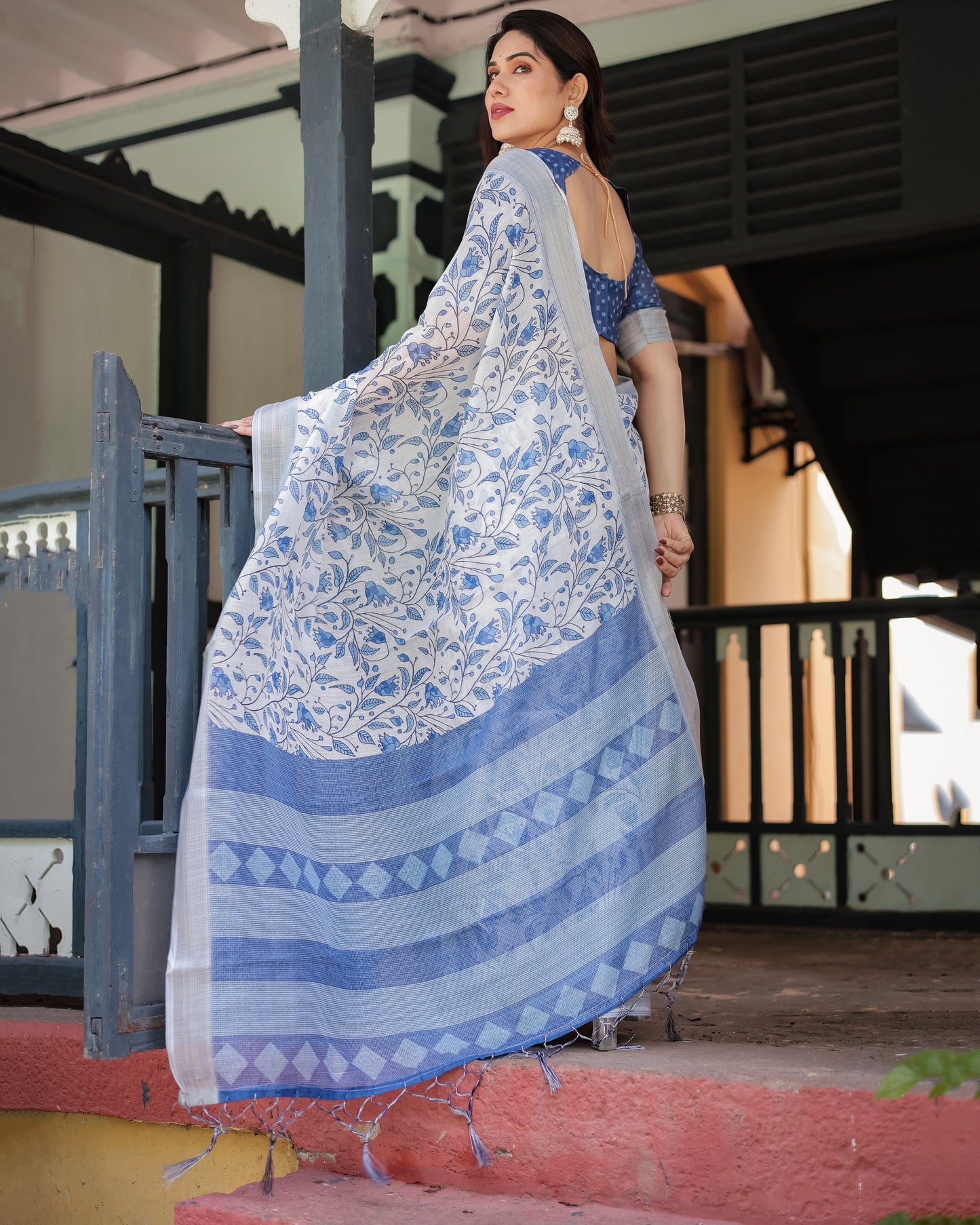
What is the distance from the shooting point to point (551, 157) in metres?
2.45

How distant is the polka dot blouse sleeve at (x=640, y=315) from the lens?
2609 millimetres

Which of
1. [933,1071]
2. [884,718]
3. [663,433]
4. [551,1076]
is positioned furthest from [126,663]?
[884,718]

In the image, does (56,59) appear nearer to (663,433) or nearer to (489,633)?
(663,433)

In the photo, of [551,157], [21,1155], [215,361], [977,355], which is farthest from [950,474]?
[21,1155]

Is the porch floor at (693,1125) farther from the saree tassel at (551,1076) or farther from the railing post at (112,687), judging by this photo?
the railing post at (112,687)

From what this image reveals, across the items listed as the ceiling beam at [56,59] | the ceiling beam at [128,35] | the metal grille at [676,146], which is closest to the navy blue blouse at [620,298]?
the metal grille at [676,146]

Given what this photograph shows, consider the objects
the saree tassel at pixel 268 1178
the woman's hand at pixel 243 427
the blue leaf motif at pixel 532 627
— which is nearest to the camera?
the saree tassel at pixel 268 1178

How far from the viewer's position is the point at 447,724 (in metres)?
2.31

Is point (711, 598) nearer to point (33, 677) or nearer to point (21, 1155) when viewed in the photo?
point (33, 677)

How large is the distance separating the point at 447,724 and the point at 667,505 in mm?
575

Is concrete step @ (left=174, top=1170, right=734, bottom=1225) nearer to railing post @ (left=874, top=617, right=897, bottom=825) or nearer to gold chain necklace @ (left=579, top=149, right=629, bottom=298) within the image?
gold chain necklace @ (left=579, top=149, right=629, bottom=298)

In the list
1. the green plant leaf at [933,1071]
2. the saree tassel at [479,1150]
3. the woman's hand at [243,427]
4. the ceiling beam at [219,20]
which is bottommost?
the saree tassel at [479,1150]

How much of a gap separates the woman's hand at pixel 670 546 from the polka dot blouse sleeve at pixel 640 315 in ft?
1.10

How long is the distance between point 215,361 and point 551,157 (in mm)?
3006
